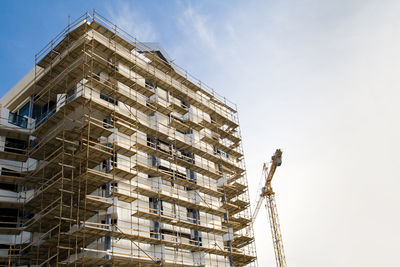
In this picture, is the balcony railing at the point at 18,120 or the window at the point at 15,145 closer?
the window at the point at 15,145

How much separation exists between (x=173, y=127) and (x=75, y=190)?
11.4m

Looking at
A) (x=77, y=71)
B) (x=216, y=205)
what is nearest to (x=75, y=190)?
(x=77, y=71)

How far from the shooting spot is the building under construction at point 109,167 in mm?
27594

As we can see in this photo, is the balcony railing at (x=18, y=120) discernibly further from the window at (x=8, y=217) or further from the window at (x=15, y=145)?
the window at (x=8, y=217)

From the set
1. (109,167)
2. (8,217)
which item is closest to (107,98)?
(109,167)

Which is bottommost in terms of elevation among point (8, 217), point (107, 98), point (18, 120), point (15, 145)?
point (8, 217)

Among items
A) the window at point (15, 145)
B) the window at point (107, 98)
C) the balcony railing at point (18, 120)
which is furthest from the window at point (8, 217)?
the window at point (107, 98)

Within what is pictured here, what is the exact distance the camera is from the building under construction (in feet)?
90.5

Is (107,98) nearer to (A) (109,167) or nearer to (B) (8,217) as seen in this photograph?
(A) (109,167)

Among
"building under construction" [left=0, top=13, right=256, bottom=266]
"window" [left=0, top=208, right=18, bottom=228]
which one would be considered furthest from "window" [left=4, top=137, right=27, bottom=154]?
"window" [left=0, top=208, right=18, bottom=228]

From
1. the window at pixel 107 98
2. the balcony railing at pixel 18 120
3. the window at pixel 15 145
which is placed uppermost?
the window at pixel 107 98

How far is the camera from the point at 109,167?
1129 inches

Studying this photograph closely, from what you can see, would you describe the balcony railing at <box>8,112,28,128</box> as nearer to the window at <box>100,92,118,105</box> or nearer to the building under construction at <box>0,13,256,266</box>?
the building under construction at <box>0,13,256,266</box>

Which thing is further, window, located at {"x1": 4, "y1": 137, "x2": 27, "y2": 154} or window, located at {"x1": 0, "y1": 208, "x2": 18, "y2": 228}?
window, located at {"x1": 4, "y1": 137, "x2": 27, "y2": 154}
